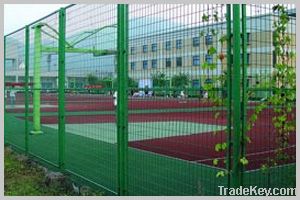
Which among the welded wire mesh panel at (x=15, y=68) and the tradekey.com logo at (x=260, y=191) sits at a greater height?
the welded wire mesh panel at (x=15, y=68)

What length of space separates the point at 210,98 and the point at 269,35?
3.24ft

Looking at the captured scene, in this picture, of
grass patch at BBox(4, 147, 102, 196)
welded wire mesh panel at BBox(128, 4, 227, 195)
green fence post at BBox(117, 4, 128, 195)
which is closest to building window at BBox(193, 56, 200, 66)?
welded wire mesh panel at BBox(128, 4, 227, 195)

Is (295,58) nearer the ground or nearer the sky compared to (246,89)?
nearer the sky

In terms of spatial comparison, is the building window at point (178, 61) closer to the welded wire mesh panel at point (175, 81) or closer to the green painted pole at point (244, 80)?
the welded wire mesh panel at point (175, 81)

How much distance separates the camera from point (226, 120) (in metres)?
4.58

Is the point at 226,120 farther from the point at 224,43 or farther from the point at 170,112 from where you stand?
the point at 170,112

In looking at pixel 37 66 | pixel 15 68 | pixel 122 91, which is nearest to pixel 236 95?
pixel 122 91

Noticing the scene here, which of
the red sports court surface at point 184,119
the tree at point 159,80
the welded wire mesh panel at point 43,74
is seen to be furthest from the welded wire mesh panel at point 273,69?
the welded wire mesh panel at point 43,74

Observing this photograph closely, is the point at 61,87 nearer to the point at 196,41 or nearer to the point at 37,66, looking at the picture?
the point at 37,66

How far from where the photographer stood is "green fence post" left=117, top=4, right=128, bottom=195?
5699 mm

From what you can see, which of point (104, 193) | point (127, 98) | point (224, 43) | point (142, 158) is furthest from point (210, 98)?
point (142, 158)

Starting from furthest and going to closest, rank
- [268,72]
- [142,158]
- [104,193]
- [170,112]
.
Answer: [142,158], [104,193], [170,112], [268,72]

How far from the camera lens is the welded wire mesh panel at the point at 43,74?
28.1 ft

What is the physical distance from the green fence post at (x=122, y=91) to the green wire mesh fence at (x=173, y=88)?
0.01m
